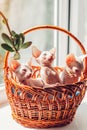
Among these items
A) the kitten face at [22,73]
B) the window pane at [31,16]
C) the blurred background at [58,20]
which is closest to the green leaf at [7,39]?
the kitten face at [22,73]

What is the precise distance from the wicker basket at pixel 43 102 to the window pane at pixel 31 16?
0.32 meters

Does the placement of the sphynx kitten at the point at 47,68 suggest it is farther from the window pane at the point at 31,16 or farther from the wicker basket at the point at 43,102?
the window pane at the point at 31,16

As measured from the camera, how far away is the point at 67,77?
0.83 metres

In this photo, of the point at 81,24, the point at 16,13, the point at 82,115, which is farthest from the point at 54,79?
the point at 81,24

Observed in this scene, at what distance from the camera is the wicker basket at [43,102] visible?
76 cm

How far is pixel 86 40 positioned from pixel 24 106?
24.0 inches

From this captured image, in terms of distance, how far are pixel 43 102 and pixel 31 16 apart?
0.57 meters

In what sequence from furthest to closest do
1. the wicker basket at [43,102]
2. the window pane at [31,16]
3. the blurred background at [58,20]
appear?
1. the blurred background at [58,20]
2. the window pane at [31,16]
3. the wicker basket at [43,102]

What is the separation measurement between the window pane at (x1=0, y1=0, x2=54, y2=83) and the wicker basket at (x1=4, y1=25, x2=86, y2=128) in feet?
1.04

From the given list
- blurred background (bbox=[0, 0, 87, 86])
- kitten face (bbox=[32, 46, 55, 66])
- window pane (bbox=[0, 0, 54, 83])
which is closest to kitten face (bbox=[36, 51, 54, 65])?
kitten face (bbox=[32, 46, 55, 66])

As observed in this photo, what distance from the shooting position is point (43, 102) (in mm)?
772

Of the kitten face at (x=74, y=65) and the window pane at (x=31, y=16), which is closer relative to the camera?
the kitten face at (x=74, y=65)

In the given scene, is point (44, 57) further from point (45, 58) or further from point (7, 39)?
point (7, 39)

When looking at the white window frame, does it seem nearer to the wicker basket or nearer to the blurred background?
the blurred background
